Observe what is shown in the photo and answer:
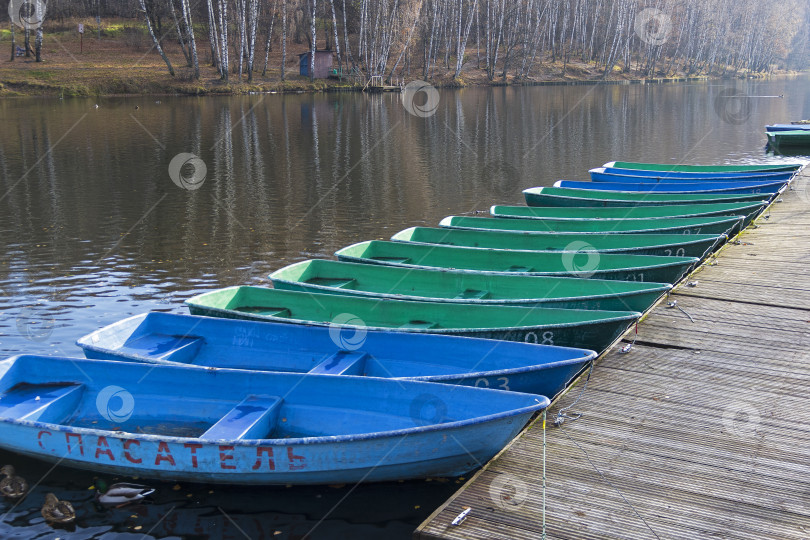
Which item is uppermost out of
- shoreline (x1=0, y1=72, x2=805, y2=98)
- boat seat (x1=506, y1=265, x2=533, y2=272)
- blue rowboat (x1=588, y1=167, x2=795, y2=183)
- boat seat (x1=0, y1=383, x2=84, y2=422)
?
shoreline (x1=0, y1=72, x2=805, y2=98)

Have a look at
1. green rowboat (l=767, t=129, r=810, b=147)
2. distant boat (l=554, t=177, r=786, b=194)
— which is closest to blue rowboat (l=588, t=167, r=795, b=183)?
distant boat (l=554, t=177, r=786, b=194)

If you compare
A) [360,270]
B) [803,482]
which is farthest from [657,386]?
[360,270]

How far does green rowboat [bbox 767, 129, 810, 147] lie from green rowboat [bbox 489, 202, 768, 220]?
1717 cm

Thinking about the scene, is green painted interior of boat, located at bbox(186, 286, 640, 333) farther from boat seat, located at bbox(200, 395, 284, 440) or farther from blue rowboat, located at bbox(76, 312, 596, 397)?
boat seat, located at bbox(200, 395, 284, 440)

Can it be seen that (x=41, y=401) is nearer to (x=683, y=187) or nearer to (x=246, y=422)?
(x=246, y=422)

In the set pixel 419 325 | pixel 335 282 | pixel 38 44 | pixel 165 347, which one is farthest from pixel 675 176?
pixel 38 44

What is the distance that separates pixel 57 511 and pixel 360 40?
5641 centimetres

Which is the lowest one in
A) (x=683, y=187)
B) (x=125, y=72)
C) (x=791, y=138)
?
(x=683, y=187)

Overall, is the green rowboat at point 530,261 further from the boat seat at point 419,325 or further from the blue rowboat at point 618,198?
the blue rowboat at point 618,198

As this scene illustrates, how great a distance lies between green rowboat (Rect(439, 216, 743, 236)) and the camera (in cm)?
1420

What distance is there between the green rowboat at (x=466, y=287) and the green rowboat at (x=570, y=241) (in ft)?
5.59

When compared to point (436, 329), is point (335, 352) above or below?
below

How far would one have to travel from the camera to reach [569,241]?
13727mm

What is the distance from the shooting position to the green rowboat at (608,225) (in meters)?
14.2
